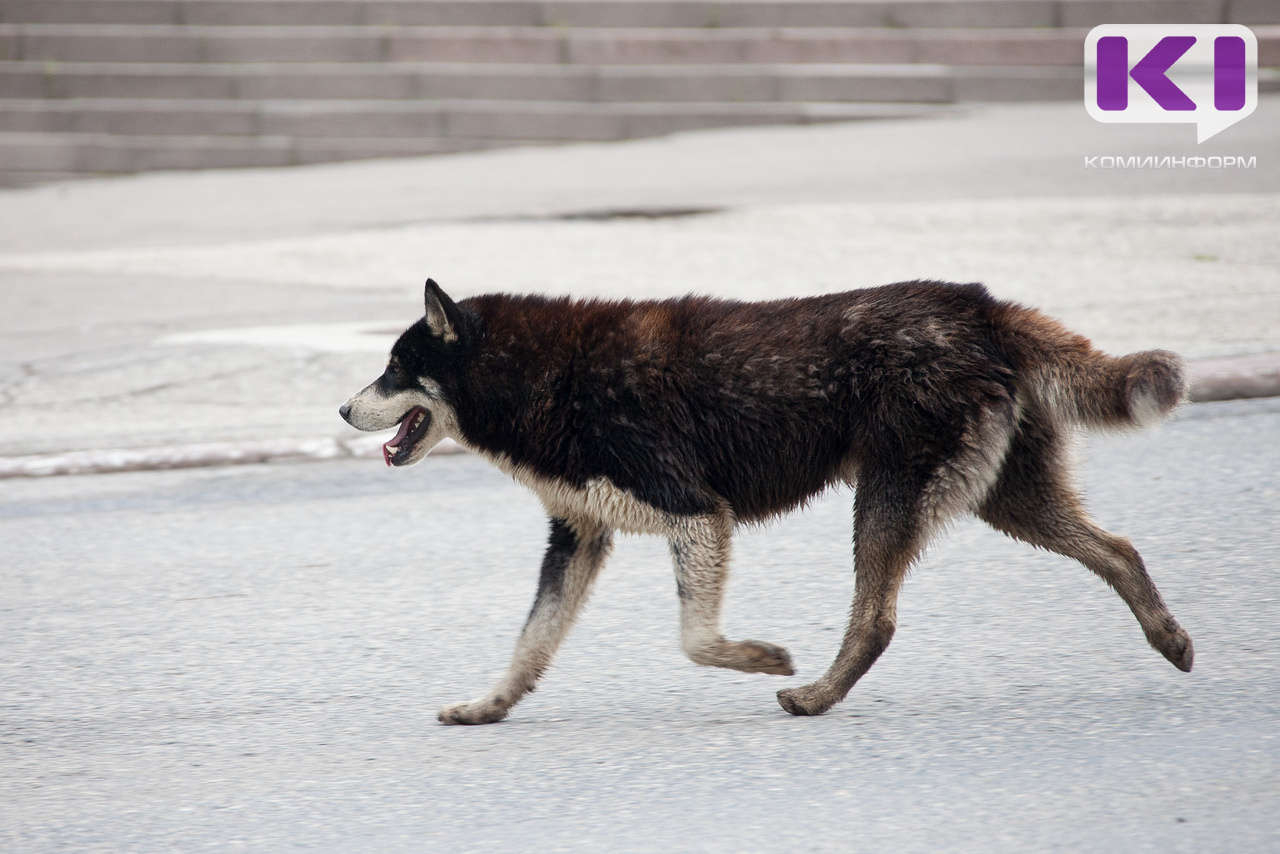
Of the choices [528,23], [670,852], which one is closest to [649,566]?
[670,852]

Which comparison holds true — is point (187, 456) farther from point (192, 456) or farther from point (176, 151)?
point (176, 151)

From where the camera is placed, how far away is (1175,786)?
11.5 feet

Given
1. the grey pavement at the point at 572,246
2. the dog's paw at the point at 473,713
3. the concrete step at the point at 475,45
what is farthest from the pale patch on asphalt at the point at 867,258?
the concrete step at the point at 475,45

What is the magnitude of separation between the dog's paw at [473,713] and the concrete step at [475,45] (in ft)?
54.9

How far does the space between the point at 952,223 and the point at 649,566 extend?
814cm

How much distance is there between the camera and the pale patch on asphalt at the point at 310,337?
9352mm

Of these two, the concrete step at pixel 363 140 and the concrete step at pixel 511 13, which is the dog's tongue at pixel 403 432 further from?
the concrete step at pixel 511 13

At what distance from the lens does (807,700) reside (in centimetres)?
Result: 410

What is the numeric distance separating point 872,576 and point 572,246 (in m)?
9.34

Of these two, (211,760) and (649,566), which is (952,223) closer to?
(649,566)

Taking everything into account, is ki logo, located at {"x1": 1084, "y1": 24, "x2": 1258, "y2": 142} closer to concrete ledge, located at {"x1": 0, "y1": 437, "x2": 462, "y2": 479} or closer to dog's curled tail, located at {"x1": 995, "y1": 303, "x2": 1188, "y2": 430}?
concrete ledge, located at {"x1": 0, "y1": 437, "x2": 462, "y2": 479}

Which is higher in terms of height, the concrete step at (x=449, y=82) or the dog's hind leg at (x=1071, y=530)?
the concrete step at (x=449, y=82)

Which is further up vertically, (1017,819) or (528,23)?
(528,23)

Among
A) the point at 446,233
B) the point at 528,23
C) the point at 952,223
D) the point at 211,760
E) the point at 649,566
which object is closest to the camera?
the point at 211,760
